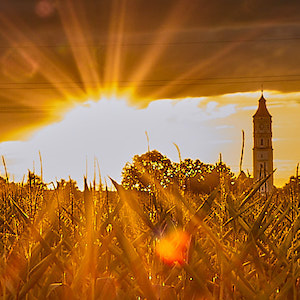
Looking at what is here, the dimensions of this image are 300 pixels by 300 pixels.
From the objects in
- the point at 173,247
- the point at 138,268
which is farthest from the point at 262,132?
the point at 138,268

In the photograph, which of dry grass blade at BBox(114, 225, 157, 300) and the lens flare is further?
the lens flare

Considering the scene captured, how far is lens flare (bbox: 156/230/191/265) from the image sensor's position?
1.85 m

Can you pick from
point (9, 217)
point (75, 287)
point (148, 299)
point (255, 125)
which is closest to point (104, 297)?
point (75, 287)

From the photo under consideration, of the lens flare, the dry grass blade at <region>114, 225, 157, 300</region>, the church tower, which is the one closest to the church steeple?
the church tower

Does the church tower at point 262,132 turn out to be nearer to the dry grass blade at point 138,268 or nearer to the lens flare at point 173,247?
the lens flare at point 173,247

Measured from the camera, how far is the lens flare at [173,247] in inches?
73.0

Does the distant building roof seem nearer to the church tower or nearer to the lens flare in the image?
the church tower

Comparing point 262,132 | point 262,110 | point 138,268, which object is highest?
point 262,110

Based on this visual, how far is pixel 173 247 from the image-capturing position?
6.19 feet

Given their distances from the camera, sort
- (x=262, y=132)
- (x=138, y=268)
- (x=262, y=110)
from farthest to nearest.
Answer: (x=262, y=110)
(x=262, y=132)
(x=138, y=268)

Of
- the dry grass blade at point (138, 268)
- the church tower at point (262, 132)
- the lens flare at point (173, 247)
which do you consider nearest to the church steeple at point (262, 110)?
the church tower at point (262, 132)

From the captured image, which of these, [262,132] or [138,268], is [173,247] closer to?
[138,268]

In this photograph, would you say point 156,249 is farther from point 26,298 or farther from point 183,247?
point 26,298

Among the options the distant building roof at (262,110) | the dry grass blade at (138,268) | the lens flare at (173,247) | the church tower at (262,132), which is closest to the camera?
the dry grass blade at (138,268)
